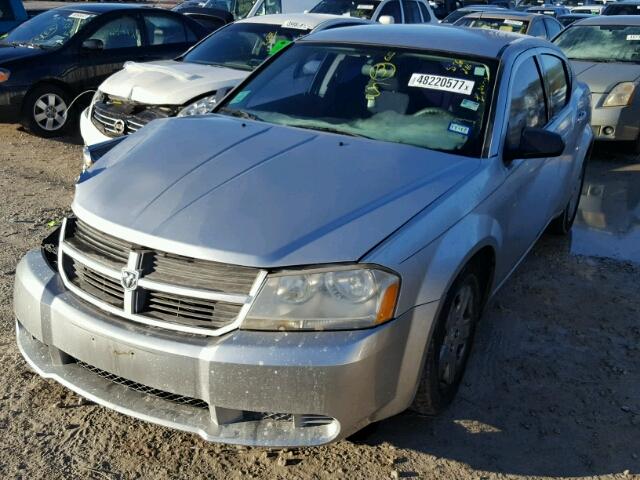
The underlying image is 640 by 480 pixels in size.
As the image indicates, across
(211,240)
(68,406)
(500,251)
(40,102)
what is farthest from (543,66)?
(40,102)

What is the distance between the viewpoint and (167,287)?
2.60 m

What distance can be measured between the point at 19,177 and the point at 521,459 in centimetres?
550

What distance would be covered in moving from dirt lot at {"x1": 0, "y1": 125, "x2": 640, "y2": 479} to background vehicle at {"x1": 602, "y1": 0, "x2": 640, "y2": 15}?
534 inches

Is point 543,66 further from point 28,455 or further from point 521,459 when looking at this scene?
point 28,455

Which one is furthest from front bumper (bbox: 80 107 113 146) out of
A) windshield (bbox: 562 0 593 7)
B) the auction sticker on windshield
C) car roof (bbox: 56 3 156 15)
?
windshield (bbox: 562 0 593 7)

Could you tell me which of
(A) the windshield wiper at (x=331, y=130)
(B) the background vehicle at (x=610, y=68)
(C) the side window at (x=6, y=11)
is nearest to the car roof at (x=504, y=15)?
(B) the background vehicle at (x=610, y=68)

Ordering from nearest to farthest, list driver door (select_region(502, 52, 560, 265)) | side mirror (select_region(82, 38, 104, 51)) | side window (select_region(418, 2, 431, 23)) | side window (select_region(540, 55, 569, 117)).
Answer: driver door (select_region(502, 52, 560, 265)), side window (select_region(540, 55, 569, 117)), side mirror (select_region(82, 38, 104, 51)), side window (select_region(418, 2, 431, 23))

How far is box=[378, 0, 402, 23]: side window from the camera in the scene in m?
11.7

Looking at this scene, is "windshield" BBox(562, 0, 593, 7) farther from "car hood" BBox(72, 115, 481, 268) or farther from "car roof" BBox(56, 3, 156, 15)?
"car hood" BBox(72, 115, 481, 268)

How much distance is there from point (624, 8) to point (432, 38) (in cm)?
1453

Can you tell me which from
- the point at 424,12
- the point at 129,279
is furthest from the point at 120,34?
the point at 129,279

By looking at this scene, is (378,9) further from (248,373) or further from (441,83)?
(248,373)

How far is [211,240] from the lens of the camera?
2.61 m

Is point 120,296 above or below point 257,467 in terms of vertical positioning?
above
